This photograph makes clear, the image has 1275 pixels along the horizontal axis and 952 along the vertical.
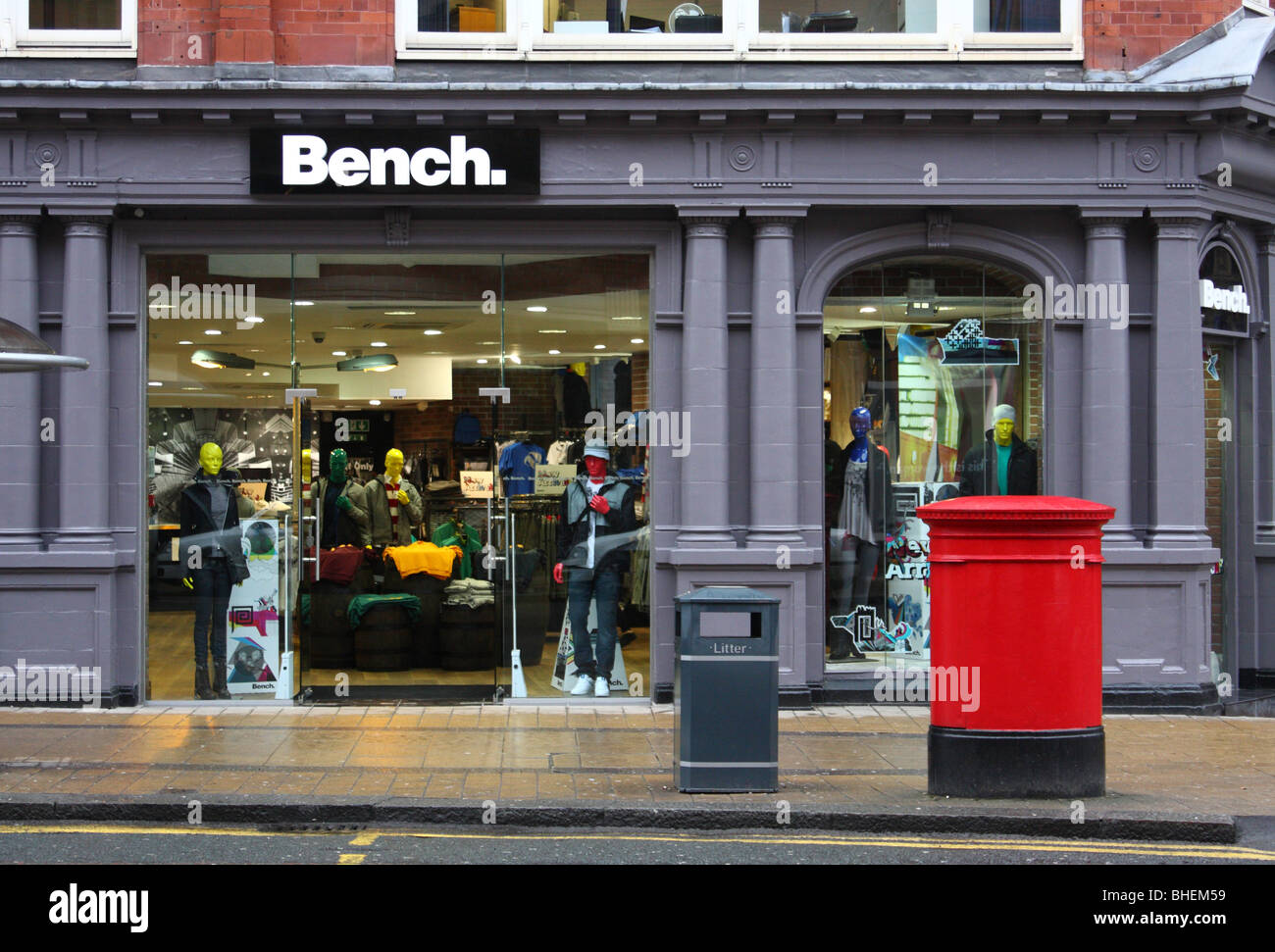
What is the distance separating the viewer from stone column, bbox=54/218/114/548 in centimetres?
1132

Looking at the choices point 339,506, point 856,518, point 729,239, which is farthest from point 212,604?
point 856,518

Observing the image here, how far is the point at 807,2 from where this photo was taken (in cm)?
1211

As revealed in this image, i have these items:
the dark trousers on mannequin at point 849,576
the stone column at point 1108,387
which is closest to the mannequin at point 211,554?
the dark trousers on mannequin at point 849,576

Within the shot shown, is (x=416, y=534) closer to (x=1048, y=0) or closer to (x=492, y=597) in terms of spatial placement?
(x=492, y=597)

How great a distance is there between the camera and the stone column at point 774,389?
11594 mm

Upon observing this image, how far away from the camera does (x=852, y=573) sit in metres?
12.2

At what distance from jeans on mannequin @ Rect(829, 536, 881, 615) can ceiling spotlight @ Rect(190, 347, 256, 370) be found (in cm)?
525

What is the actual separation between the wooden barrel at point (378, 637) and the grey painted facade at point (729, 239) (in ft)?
5.87

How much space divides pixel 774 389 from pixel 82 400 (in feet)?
18.4

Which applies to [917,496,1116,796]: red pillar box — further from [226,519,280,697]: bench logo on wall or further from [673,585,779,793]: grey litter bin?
[226,519,280,697]: bench logo on wall

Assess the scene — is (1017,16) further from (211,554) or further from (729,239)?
(211,554)

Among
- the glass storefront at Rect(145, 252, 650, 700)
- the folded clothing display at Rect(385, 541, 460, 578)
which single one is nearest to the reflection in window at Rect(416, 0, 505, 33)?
the glass storefront at Rect(145, 252, 650, 700)

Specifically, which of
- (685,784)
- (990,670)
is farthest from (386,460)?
(990,670)

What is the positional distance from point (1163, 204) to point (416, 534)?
22.5 ft
